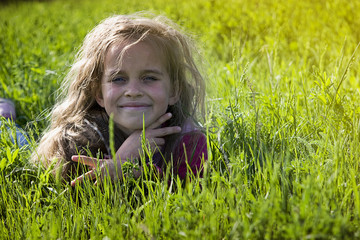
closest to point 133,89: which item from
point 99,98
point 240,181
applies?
point 99,98

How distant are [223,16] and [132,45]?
13.1ft

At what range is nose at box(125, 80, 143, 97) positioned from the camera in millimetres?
2459

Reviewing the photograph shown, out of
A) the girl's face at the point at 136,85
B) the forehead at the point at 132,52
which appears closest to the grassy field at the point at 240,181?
the girl's face at the point at 136,85

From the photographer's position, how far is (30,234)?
5.88 feet

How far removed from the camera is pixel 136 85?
2.50 meters

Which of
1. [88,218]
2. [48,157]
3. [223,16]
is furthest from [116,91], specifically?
[223,16]

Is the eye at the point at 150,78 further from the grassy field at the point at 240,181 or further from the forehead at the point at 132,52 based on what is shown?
the grassy field at the point at 240,181

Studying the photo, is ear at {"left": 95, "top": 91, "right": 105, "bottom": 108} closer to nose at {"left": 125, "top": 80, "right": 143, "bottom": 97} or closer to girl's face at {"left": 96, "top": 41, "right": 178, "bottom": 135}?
girl's face at {"left": 96, "top": 41, "right": 178, "bottom": 135}

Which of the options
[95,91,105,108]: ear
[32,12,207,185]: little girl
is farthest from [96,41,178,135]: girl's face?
[95,91,105,108]: ear

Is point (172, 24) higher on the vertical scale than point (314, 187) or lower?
higher

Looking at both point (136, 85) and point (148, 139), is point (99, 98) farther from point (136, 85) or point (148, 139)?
point (148, 139)

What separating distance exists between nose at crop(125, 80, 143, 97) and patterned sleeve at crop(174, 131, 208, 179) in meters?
0.37

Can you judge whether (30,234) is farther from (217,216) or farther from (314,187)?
(314,187)

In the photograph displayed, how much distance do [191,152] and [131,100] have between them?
1.43ft
